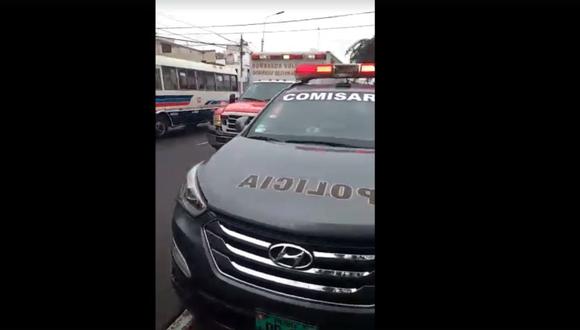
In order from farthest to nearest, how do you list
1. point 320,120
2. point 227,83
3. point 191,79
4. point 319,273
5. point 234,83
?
point 234,83 → point 227,83 → point 191,79 → point 320,120 → point 319,273

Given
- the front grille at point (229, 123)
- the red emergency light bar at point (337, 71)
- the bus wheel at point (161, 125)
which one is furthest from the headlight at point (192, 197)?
the bus wheel at point (161, 125)

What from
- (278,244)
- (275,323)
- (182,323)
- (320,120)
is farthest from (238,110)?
(275,323)

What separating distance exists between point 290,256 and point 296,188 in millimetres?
402

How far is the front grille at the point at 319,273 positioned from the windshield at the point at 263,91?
7216 millimetres

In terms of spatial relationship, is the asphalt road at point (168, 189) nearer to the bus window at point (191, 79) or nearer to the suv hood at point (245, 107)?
the suv hood at point (245, 107)

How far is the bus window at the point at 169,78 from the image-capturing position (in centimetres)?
977

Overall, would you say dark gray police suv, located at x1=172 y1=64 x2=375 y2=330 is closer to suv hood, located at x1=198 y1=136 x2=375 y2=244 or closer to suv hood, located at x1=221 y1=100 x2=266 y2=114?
suv hood, located at x1=198 y1=136 x2=375 y2=244

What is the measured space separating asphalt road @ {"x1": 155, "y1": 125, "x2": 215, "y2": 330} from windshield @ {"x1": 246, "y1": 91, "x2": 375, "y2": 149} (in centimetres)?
101

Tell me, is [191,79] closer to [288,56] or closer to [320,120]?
[288,56]

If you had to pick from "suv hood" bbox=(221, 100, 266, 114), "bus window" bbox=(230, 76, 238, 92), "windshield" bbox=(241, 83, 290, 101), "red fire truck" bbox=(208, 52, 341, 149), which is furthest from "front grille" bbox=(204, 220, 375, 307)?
"bus window" bbox=(230, 76, 238, 92)

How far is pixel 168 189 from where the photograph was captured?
490 centimetres

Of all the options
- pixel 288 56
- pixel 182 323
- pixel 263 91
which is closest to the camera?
pixel 182 323
